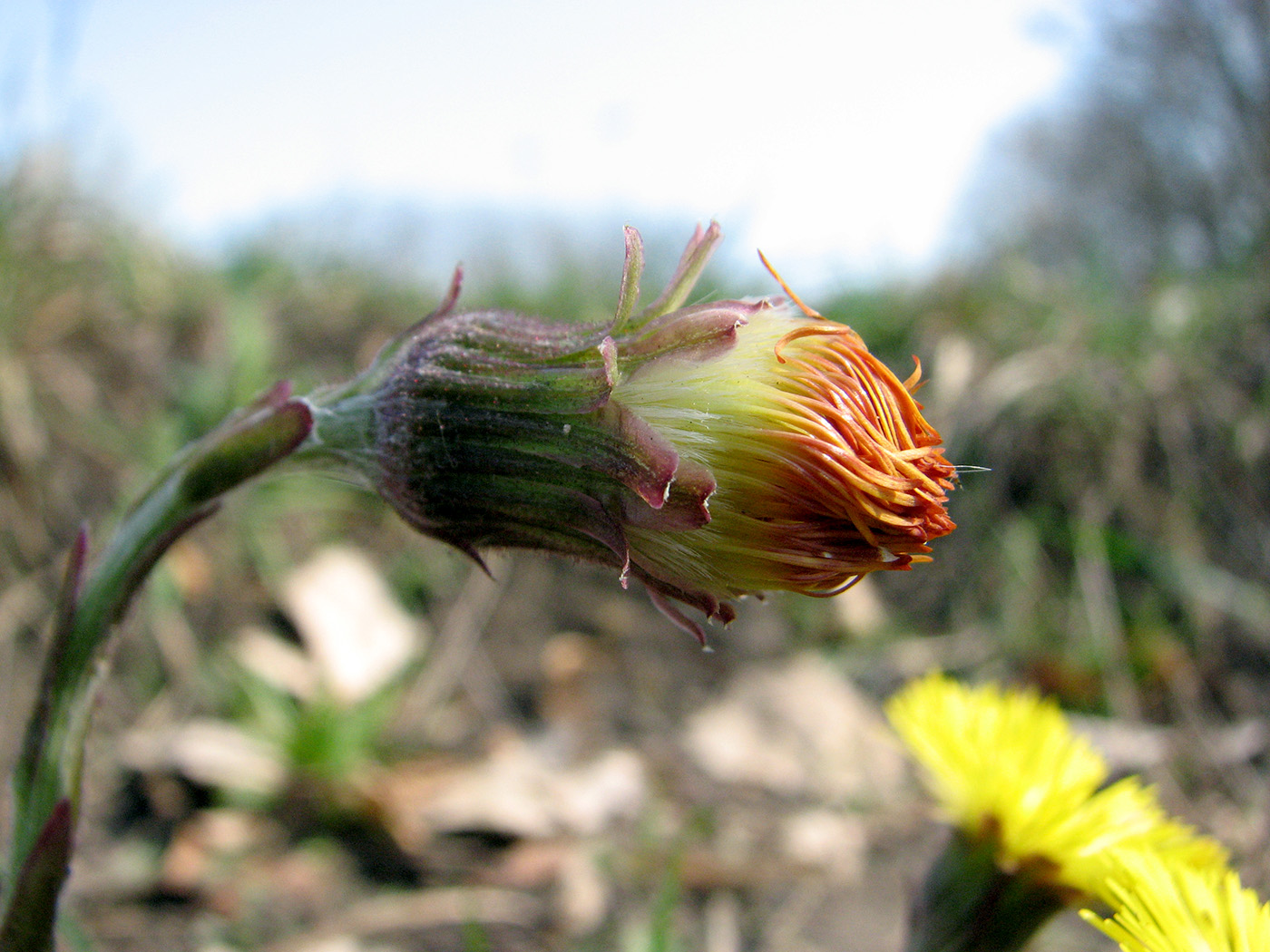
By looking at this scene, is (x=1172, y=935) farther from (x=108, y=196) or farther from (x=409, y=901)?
(x=108, y=196)

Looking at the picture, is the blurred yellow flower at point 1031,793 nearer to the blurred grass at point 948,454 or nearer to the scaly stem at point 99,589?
the scaly stem at point 99,589

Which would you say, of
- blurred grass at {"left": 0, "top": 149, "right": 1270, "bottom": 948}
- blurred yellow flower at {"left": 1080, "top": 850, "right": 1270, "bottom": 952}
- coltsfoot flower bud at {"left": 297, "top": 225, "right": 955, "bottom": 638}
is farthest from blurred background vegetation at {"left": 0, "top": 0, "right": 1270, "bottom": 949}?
blurred yellow flower at {"left": 1080, "top": 850, "right": 1270, "bottom": 952}

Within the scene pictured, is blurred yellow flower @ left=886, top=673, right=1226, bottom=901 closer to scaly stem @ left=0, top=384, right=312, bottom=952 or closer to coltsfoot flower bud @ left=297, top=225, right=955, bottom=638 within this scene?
coltsfoot flower bud @ left=297, top=225, right=955, bottom=638

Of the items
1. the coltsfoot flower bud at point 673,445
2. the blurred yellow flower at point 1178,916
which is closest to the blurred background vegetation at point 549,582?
the coltsfoot flower bud at point 673,445

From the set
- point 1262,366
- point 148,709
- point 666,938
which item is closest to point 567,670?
point 148,709

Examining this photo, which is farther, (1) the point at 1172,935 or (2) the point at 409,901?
(2) the point at 409,901
